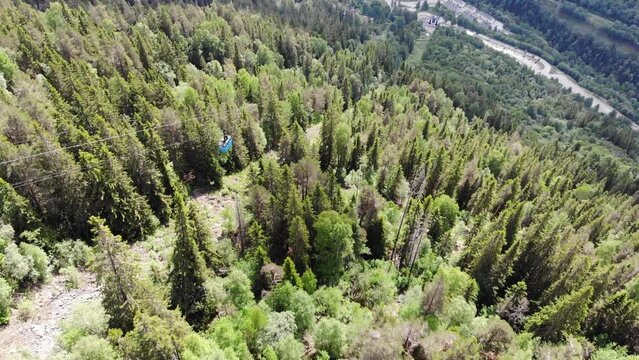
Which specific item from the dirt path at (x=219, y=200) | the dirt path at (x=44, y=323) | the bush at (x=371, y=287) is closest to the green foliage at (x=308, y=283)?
the bush at (x=371, y=287)

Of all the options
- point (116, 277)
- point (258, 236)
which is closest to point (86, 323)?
point (116, 277)

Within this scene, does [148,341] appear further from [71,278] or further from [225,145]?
[225,145]

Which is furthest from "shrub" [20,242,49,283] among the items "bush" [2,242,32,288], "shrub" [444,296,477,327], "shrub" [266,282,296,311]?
"shrub" [444,296,477,327]

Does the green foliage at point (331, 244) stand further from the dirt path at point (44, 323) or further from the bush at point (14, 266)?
the bush at point (14, 266)

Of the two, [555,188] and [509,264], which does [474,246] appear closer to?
[509,264]

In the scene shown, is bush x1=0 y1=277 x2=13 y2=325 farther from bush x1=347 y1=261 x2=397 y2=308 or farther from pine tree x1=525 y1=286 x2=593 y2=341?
pine tree x1=525 y1=286 x2=593 y2=341
